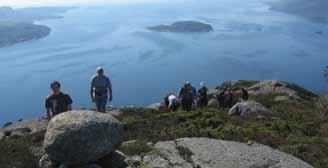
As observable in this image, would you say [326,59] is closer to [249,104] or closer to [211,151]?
[249,104]

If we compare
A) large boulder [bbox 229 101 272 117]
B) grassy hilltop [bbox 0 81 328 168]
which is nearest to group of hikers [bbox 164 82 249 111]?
A: large boulder [bbox 229 101 272 117]

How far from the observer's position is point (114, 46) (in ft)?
386

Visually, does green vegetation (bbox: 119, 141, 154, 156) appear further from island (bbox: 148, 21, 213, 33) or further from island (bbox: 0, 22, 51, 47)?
island (bbox: 0, 22, 51, 47)

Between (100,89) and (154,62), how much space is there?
80.9 metres

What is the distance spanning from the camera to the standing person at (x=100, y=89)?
1450 centimetres

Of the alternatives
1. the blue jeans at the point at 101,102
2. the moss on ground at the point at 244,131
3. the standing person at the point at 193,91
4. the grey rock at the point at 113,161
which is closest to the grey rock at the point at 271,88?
the standing person at the point at 193,91

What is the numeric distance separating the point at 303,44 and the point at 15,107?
231ft

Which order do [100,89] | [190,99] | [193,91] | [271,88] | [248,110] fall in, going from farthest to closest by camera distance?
[271,88], [193,91], [190,99], [248,110], [100,89]

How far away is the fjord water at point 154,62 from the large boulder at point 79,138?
196 feet

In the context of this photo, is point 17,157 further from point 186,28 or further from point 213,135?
point 186,28

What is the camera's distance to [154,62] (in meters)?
95.5

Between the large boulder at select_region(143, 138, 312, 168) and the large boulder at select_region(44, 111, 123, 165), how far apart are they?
1177 mm

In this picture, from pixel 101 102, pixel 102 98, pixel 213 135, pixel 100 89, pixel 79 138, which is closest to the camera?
pixel 79 138

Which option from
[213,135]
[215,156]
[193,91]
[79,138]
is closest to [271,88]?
[193,91]
